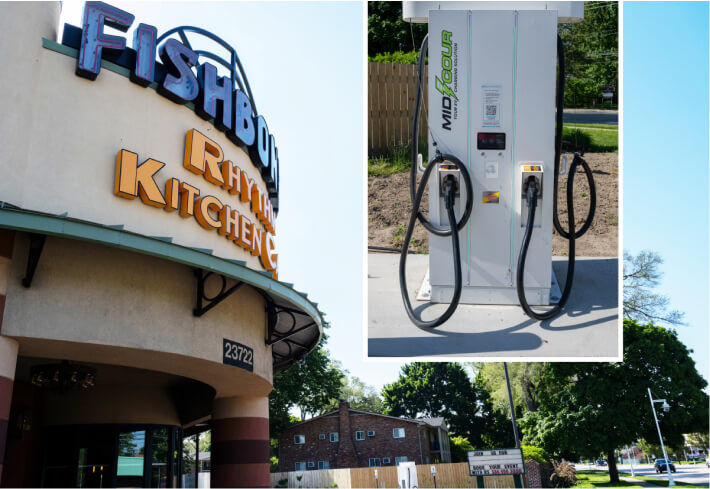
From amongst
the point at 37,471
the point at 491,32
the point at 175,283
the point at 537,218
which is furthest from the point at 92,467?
the point at 491,32

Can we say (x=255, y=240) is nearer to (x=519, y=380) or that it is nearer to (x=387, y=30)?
(x=387, y=30)

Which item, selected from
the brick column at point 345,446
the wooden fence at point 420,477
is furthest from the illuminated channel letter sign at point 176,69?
the brick column at point 345,446

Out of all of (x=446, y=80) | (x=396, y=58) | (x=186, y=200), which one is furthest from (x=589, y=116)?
→ (x=186, y=200)

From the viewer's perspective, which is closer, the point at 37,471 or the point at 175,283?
the point at 175,283

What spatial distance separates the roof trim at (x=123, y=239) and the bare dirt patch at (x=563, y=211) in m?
2.34

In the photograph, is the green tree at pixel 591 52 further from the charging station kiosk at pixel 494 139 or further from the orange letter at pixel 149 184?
the orange letter at pixel 149 184

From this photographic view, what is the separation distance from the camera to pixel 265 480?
11492mm

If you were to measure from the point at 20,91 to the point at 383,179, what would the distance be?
585cm

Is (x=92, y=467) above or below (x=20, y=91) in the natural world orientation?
below

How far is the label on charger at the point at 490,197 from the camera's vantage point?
796cm

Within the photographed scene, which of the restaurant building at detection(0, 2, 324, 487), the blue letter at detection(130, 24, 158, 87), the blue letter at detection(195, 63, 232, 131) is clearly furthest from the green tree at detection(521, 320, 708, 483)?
the blue letter at detection(130, 24, 158, 87)

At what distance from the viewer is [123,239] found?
6.53 meters

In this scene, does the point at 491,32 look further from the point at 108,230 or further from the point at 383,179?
the point at 108,230

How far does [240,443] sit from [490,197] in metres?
6.87
